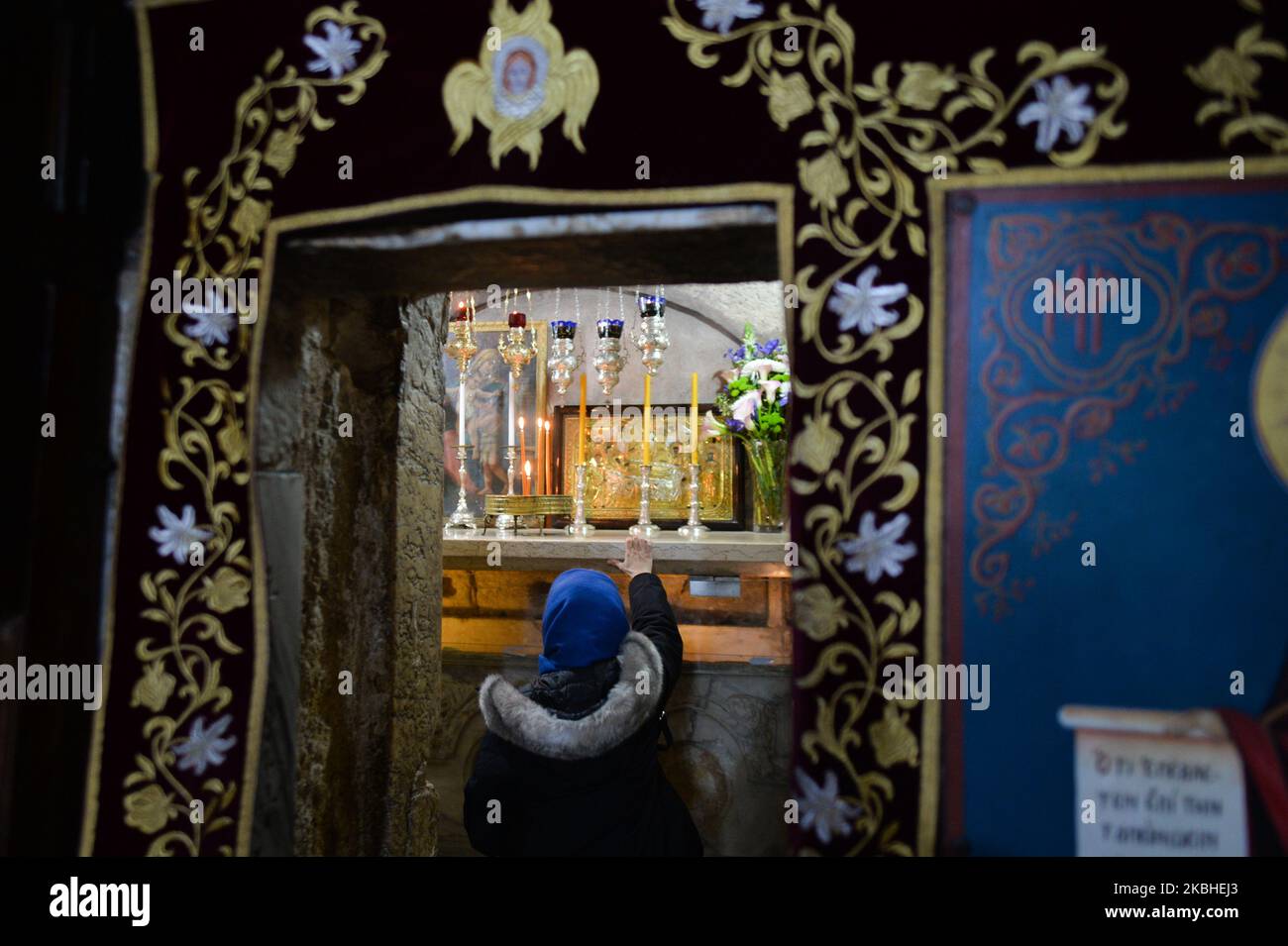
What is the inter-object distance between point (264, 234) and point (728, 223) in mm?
823

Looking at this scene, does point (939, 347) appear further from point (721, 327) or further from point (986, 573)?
point (721, 327)

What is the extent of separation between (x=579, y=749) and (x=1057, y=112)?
150 centimetres

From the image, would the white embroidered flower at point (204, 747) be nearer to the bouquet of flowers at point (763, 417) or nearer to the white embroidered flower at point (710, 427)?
the bouquet of flowers at point (763, 417)

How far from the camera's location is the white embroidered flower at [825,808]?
47.5 inches

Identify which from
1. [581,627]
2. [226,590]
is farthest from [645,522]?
[226,590]

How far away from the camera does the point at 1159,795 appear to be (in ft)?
3.77

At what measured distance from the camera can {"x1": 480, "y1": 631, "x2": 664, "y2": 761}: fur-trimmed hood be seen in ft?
5.85

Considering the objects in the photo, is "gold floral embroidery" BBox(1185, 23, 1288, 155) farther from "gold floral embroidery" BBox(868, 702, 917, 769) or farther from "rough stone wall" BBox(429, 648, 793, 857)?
"rough stone wall" BBox(429, 648, 793, 857)

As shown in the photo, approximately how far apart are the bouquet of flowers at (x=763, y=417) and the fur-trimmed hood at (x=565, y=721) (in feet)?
4.42

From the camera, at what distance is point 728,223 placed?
4.25ft

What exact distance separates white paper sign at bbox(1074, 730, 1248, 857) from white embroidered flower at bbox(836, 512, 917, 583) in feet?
1.18

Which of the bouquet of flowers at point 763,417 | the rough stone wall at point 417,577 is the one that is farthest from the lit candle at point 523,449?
the rough stone wall at point 417,577

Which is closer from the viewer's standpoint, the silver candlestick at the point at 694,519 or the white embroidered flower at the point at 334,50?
the white embroidered flower at the point at 334,50

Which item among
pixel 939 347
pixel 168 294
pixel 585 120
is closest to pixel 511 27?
pixel 585 120
